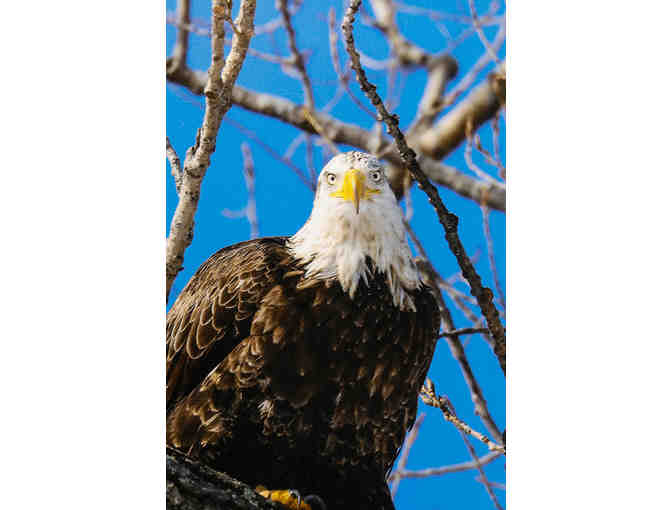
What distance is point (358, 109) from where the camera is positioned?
2426mm

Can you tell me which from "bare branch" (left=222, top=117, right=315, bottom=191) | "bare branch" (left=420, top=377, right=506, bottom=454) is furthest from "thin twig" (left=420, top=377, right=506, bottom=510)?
"bare branch" (left=222, top=117, right=315, bottom=191)

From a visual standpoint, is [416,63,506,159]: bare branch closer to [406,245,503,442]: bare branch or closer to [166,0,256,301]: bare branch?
[406,245,503,442]: bare branch

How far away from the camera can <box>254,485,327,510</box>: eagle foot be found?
211cm

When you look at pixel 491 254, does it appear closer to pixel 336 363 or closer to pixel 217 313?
pixel 336 363

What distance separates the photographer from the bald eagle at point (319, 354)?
2123 millimetres

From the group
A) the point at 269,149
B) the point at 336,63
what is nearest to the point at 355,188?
the point at 269,149

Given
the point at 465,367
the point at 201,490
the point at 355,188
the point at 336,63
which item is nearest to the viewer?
the point at 201,490

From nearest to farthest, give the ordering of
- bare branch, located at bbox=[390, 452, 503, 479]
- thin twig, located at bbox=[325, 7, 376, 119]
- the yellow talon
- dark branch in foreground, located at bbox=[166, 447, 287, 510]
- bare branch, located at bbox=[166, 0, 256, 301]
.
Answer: dark branch in foreground, located at bbox=[166, 447, 287, 510], the yellow talon, bare branch, located at bbox=[166, 0, 256, 301], bare branch, located at bbox=[390, 452, 503, 479], thin twig, located at bbox=[325, 7, 376, 119]

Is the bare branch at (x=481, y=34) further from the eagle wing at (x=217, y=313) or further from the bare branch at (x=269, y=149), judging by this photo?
the eagle wing at (x=217, y=313)

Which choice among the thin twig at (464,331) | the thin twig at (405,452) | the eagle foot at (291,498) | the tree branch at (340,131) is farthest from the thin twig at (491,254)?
the eagle foot at (291,498)

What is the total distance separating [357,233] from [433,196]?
268 millimetres

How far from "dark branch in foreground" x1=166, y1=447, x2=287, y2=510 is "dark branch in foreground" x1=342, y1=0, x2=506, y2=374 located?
820 millimetres

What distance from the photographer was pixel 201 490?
1.78 metres
